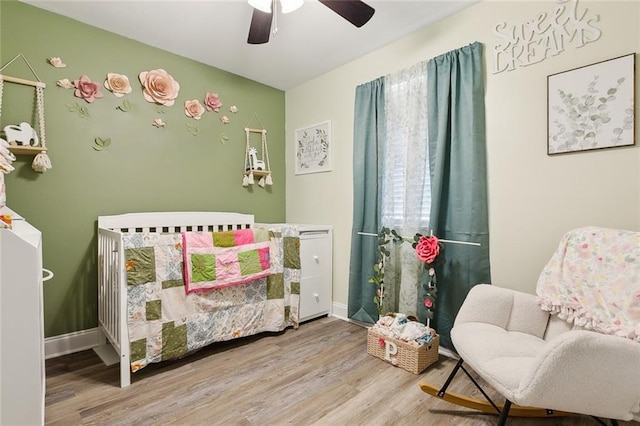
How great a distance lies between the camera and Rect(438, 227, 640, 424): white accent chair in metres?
1.07

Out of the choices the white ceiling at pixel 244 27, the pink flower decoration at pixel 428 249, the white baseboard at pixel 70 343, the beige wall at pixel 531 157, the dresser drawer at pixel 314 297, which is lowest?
the white baseboard at pixel 70 343

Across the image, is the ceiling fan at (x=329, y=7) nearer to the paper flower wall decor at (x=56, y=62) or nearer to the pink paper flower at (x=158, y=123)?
the pink paper flower at (x=158, y=123)

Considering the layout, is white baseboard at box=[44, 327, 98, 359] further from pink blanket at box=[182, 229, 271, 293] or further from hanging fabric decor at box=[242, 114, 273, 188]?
hanging fabric decor at box=[242, 114, 273, 188]

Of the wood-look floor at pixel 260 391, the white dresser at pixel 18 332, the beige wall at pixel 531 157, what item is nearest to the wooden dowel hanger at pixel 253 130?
the beige wall at pixel 531 157

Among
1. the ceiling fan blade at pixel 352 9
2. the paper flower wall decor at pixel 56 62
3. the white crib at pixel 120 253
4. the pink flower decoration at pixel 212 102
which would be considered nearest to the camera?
the ceiling fan blade at pixel 352 9

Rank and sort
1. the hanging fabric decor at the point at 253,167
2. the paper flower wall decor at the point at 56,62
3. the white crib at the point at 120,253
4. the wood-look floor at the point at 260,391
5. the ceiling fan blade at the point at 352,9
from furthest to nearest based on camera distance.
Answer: the hanging fabric decor at the point at 253,167 → the paper flower wall decor at the point at 56,62 → the white crib at the point at 120,253 → the ceiling fan blade at the point at 352,9 → the wood-look floor at the point at 260,391

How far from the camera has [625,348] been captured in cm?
107

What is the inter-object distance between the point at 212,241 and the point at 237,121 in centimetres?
145

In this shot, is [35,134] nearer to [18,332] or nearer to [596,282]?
[18,332]

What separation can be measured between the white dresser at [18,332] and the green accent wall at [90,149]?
148cm

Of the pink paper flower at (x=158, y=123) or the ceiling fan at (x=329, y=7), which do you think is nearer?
the ceiling fan at (x=329, y=7)

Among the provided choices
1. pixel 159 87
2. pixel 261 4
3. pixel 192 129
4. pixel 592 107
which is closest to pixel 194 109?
pixel 192 129

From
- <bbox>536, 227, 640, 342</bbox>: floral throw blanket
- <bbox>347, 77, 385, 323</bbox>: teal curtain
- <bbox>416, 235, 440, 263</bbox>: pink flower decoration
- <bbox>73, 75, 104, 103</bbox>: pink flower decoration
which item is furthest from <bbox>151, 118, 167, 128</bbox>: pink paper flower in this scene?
<bbox>536, 227, 640, 342</bbox>: floral throw blanket

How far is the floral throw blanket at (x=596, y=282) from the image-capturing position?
52.0 inches
